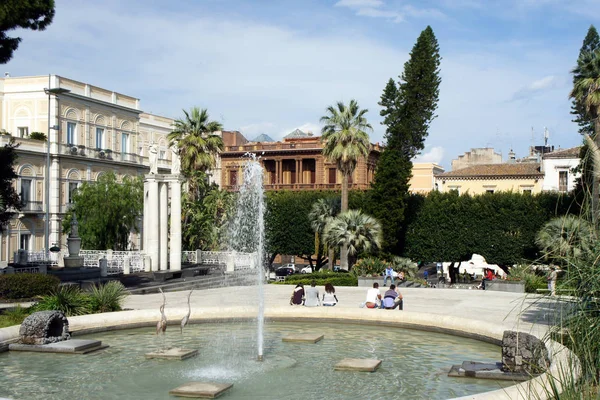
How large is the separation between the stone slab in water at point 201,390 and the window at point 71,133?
51278 mm


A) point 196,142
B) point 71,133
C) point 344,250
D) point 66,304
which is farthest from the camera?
point 71,133

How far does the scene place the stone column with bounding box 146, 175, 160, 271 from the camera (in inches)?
1336

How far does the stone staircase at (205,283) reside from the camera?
94.7ft

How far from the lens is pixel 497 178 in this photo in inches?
2820

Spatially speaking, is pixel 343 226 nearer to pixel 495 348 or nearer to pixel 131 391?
pixel 495 348

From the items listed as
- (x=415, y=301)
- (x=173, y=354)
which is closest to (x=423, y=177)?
(x=415, y=301)

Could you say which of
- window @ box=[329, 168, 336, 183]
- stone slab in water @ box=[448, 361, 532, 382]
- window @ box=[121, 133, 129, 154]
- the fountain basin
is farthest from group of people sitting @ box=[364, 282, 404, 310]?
window @ box=[329, 168, 336, 183]

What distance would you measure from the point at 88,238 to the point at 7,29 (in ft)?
88.6

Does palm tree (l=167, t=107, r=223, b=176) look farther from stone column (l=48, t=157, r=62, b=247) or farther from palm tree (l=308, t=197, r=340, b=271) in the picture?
stone column (l=48, t=157, r=62, b=247)

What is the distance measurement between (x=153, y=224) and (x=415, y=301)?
15.0 metres

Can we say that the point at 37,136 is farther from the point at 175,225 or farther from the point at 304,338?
the point at 304,338

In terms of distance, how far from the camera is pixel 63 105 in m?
57.5

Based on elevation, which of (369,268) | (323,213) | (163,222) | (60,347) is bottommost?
(60,347)

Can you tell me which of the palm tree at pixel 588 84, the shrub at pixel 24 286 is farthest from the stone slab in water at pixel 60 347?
the palm tree at pixel 588 84
